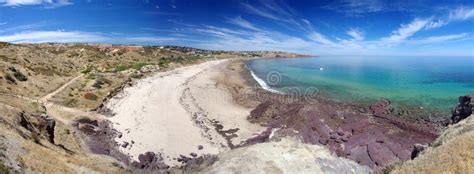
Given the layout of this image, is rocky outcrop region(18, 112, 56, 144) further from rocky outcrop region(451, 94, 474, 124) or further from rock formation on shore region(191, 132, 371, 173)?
rocky outcrop region(451, 94, 474, 124)

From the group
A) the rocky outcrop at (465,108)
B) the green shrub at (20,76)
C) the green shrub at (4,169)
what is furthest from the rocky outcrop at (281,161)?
the green shrub at (20,76)

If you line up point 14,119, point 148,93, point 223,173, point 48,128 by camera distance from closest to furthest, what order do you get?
point 223,173
point 14,119
point 48,128
point 148,93

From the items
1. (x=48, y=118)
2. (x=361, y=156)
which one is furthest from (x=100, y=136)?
(x=361, y=156)

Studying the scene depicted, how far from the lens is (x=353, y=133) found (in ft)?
79.4

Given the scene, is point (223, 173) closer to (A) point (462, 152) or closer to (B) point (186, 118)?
(A) point (462, 152)

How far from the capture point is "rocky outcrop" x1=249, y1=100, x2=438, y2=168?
20.5 m

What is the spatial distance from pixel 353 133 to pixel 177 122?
14813 mm

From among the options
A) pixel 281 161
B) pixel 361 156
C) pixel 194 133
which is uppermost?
pixel 281 161

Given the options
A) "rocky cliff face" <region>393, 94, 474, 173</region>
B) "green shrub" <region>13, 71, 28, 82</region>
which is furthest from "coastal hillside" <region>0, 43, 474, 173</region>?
"green shrub" <region>13, 71, 28, 82</region>

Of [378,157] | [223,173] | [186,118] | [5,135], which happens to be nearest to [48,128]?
→ [5,135]

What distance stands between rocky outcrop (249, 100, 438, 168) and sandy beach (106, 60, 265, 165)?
8.90 feet

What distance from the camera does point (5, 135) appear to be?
12.2m

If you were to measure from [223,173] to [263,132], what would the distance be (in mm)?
15905

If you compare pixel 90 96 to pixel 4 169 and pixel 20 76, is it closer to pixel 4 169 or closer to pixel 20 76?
pixel 20 76
